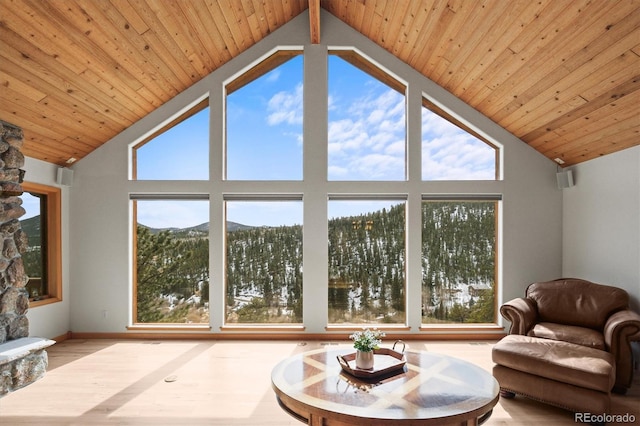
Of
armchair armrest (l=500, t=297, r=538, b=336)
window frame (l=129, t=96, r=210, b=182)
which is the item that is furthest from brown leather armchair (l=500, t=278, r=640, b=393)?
window frame (l=129, t=96, r=210, b=182)

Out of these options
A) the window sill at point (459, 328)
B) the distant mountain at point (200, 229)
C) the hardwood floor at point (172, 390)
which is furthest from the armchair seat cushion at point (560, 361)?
the distant mountain at point (200, 229)

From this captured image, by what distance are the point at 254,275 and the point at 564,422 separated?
145 inches

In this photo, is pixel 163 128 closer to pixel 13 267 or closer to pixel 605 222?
pixel 13 267

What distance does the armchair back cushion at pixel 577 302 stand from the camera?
12.5 ft

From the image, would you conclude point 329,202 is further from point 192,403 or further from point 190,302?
point 192,403

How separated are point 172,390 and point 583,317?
4074mm

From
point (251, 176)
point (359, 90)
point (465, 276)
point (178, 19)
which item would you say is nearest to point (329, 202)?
point (251, 176)

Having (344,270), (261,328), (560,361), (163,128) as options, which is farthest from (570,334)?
(163,128)

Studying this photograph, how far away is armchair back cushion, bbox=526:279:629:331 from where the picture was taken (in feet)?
12.5

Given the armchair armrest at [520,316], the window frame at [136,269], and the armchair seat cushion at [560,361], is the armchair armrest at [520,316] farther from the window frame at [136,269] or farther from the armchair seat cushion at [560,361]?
the window frame at [136,269]

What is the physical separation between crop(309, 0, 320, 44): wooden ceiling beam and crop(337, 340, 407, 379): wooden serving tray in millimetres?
3772

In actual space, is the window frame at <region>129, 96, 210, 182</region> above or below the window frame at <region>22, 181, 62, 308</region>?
above

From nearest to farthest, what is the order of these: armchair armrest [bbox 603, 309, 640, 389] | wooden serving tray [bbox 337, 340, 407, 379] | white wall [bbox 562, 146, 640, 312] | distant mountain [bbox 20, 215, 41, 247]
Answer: wooden serving tray [bbox 337, 340, 407, 379] → armchair armrest [bbox 603, 309, 640, 389] → white wall [bbox 562, 146, 640, 312] → distant mountain [bbox 20, 215, 41, 247]

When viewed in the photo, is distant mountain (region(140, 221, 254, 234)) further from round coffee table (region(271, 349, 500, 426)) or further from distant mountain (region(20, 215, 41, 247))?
round coffee table (region(271, 349, 500, 426))
